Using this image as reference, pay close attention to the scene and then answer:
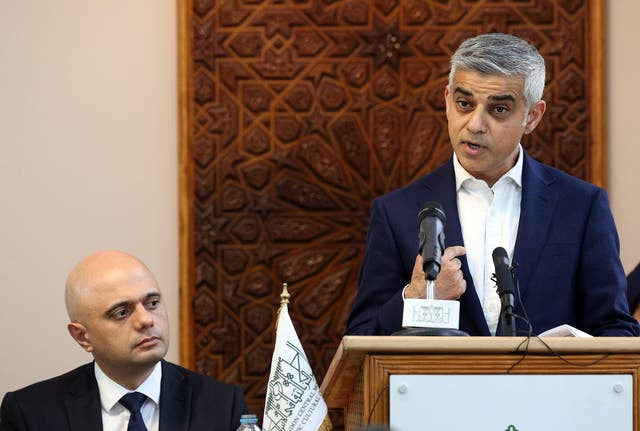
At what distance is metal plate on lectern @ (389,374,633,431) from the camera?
219 centimetres

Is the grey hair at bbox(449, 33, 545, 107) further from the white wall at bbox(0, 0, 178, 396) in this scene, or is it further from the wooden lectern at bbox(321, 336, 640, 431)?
the white wall at bbox(0, 0, 178, 396)

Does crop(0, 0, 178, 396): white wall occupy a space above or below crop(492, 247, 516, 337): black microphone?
above

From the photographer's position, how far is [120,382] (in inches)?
123

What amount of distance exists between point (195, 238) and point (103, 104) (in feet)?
2.18

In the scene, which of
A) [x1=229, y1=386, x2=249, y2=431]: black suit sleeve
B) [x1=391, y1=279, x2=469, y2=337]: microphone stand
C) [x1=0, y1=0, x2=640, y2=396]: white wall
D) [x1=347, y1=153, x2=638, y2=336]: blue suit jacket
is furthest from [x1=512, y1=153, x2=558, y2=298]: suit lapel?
[x1=0, y1=0, x2=640, y2=396]: white wall

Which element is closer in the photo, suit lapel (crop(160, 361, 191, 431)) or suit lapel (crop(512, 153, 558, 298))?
suit lapel (crop(512, 153, 558, 298))

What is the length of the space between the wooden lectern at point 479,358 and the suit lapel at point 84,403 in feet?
3.37

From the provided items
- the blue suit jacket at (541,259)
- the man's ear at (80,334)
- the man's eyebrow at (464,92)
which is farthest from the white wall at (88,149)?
the man's eyebrow at (464,92)

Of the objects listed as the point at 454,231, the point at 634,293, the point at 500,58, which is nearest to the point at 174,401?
the point at 454,231

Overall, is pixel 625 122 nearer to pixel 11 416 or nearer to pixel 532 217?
pixel 532 217

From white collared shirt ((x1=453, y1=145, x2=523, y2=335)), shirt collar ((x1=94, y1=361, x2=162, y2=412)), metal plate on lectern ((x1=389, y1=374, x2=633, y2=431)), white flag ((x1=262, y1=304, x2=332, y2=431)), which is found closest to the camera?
metal plate on lectern ((x1=389, y1=374, x2=633, y2=431))

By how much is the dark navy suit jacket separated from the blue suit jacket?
474 mm

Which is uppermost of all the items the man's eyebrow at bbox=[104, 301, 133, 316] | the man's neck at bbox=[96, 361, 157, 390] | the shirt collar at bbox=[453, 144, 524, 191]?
the shirt collar at bbox=[453, 144, 524, 191]

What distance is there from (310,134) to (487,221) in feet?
5.82
